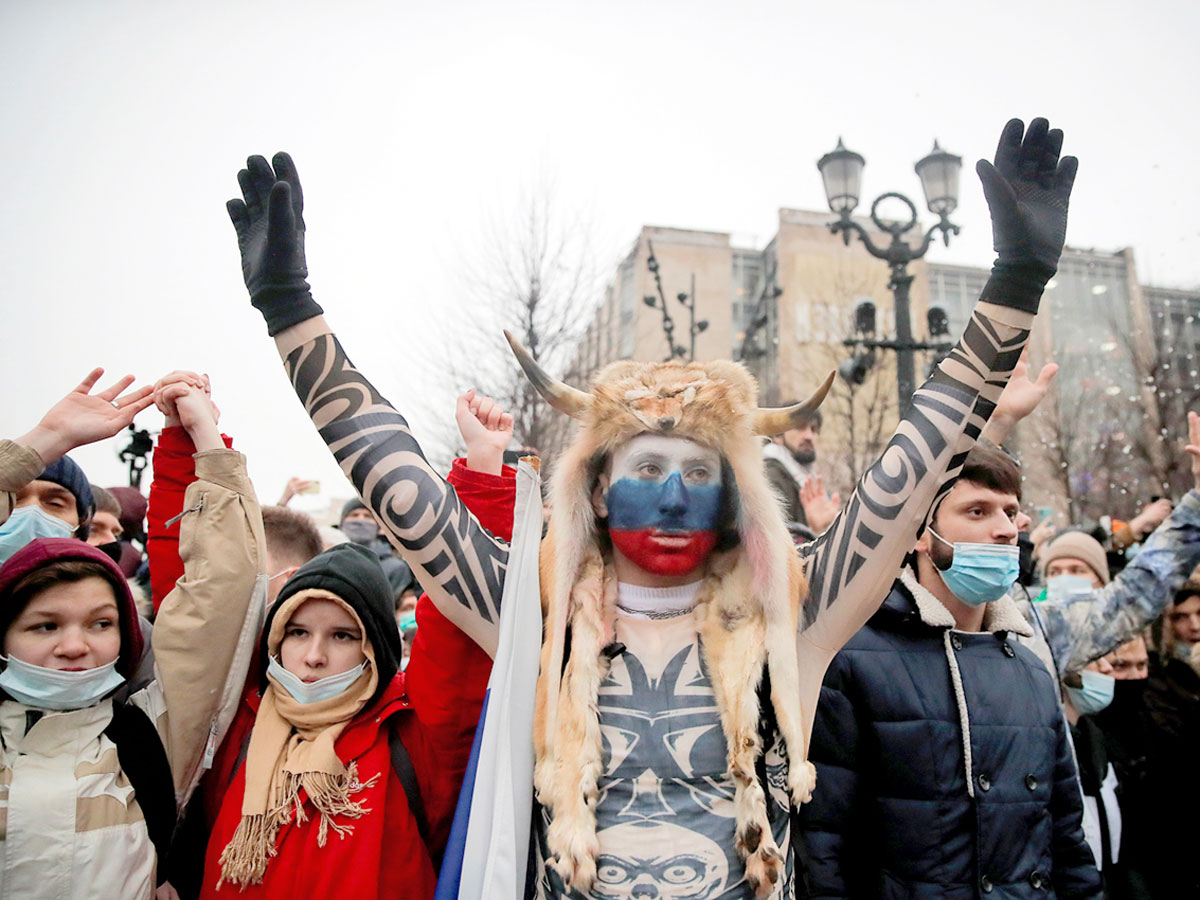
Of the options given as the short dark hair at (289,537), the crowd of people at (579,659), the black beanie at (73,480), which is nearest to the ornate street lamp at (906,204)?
the crowd of people at (579,659)

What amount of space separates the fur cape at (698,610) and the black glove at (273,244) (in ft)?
2.69

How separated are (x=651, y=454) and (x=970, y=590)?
1.24 meters

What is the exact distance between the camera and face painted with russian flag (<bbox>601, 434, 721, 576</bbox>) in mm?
2049

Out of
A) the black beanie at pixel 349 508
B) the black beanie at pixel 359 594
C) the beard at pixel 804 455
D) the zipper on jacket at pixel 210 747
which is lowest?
the zipper on jacket at pixel 210 747

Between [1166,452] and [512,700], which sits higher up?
[1166,452]

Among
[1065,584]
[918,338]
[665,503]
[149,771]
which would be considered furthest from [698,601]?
[918,338]

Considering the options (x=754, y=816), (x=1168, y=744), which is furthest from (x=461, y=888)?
(x=1168, y=744)

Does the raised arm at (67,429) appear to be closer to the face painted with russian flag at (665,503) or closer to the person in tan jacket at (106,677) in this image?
the person in tan jacket at (106,677)

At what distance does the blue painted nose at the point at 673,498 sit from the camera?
2033mm

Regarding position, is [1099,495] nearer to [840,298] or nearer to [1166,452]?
[1166,452]

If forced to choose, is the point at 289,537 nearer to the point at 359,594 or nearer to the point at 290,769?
the point at 359,594

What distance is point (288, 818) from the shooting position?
209 centimetres

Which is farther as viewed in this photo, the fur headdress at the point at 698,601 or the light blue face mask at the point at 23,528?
the light blue face mask at the point at 23,528

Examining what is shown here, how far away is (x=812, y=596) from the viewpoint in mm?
2086
